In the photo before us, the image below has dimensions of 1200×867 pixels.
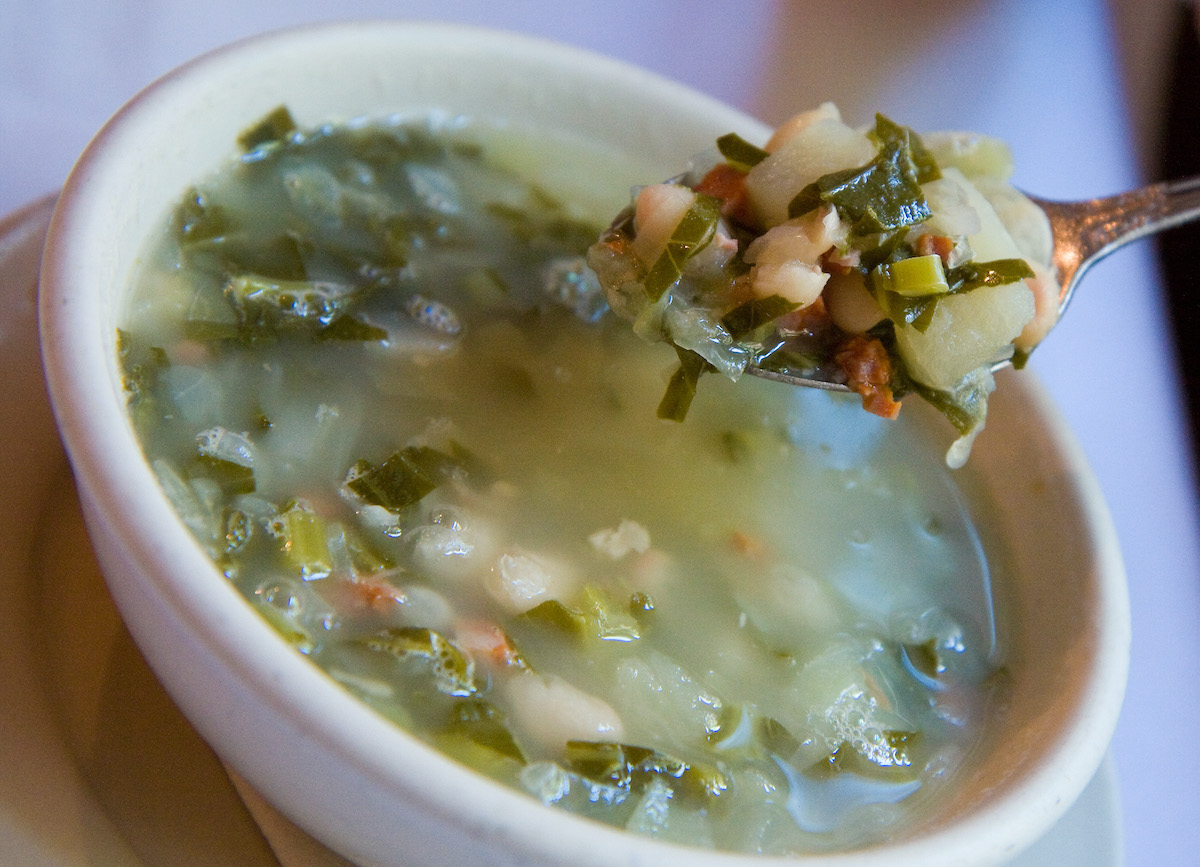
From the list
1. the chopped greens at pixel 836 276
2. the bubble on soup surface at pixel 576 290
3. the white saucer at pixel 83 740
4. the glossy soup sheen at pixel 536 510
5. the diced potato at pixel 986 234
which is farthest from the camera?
the bubble on soup surface at pixel 576 290

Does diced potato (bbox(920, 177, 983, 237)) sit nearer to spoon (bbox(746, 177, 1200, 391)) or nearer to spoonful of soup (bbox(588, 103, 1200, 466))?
spoonful of soup (bbox(588, 103, 1200, 466))

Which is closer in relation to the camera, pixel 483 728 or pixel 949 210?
pixel 483 728

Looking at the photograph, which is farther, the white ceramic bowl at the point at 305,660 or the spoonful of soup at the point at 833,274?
the spoonful of soup at the point at 833,274

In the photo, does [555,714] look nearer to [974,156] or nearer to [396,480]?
[396,480]

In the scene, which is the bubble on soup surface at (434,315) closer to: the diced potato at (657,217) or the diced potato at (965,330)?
the diced potato at (657,217)

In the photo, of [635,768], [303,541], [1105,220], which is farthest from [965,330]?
[303,541]

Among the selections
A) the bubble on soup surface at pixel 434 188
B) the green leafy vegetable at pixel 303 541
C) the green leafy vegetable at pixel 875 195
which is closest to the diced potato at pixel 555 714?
the green leafy vegetable at pixel 303 541

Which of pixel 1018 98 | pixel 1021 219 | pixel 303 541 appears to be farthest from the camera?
pixel 1018 98
